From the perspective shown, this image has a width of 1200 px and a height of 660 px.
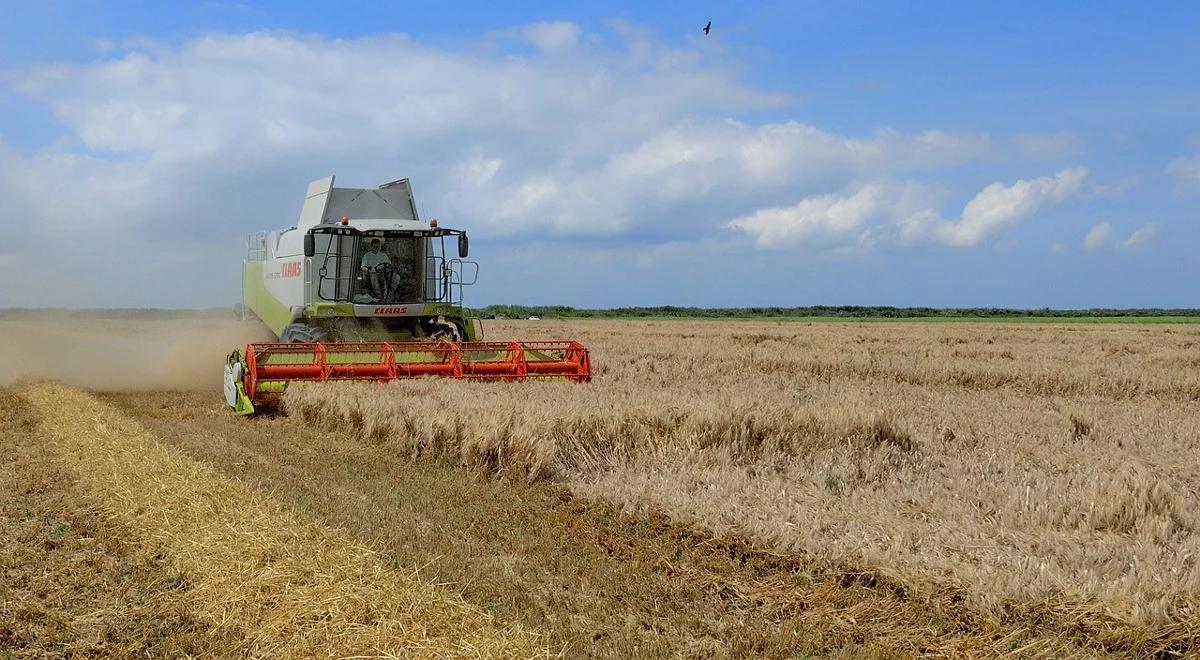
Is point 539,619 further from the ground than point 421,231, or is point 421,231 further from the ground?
point 421,231

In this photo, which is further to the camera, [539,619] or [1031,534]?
[1031,534]

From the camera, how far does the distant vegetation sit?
248ft

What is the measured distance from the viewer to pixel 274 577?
4852 millimetres

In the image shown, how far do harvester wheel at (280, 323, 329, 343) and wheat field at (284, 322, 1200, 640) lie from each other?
10.2 ft

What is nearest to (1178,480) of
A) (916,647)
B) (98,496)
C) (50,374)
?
(916,647)

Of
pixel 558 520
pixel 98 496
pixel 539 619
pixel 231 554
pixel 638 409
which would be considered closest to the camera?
pixel 539 619

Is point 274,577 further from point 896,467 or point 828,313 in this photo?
point 828,313

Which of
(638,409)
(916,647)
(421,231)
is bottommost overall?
(916,647)

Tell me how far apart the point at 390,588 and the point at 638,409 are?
4338mm

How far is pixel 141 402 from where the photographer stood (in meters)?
13.6

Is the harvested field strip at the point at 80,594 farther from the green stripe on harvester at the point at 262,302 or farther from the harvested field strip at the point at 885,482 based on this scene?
the green stripe on harvester at the point at 262,302

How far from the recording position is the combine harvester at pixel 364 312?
12.6 meters

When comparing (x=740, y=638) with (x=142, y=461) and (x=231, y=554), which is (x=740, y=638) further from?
(x=142, y=461)

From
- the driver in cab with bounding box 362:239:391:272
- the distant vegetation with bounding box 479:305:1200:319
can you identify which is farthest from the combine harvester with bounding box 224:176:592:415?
the distant vegetation with bounding box 479:305:1200:319
